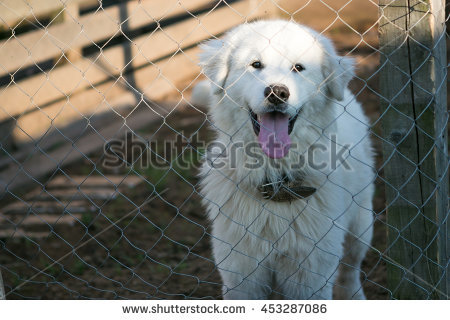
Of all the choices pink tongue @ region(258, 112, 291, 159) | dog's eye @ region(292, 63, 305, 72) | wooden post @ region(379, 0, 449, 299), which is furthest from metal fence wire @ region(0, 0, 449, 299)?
dog's eye @ region(292, 63, 305, 72)

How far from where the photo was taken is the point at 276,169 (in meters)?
2.79

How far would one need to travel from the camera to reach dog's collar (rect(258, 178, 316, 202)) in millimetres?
2656

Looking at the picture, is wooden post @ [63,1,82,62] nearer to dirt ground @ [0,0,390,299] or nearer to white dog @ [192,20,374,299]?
dirt ground @ [0,0,390,299]

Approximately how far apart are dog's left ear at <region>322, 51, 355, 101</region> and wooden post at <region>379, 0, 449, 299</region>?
404mm

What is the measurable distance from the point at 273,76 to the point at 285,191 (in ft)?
1.79

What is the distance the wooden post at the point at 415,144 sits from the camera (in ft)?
7.28

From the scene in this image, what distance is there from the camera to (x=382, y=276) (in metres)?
3.49

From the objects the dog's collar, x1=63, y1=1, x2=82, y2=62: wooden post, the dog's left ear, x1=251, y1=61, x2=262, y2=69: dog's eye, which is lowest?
x1=63, y1=1, x2=82, y2=62: wooden post

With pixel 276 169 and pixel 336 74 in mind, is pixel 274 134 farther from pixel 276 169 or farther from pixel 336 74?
pixel 336 74

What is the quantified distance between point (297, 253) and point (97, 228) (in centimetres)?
190

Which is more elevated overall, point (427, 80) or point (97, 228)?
point (427, 80)

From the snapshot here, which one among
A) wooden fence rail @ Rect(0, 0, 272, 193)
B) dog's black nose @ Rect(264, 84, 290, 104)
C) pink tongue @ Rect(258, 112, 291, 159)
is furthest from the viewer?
wooden fence rail @ Rect(0, 0, 272, 193)

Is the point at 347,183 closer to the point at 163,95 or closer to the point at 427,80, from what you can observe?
the point at 427,80
